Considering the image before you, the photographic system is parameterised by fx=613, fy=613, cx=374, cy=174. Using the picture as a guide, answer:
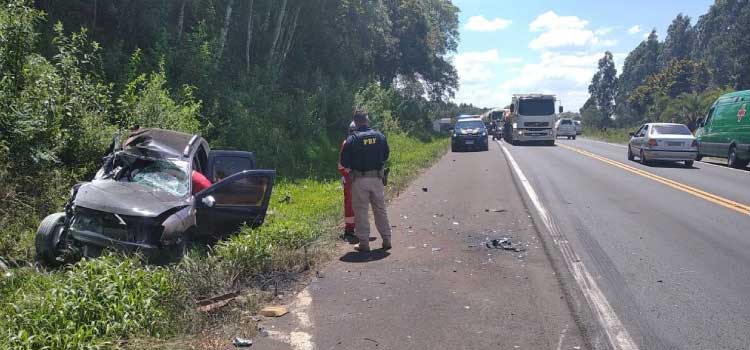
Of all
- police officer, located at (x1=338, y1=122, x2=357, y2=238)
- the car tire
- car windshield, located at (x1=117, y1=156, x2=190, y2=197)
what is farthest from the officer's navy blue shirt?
the car tire

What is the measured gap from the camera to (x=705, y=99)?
150 feet

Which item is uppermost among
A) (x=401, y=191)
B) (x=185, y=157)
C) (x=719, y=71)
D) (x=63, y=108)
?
(x=719, y=71)

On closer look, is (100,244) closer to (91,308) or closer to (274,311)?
(91,308)

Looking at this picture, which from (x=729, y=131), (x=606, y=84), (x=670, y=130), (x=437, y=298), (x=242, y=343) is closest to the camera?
(x=242, y=343)

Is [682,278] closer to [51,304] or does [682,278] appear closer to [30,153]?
[51,304]

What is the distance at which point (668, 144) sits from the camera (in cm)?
2150

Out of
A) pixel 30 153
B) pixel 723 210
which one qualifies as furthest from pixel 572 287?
pixel 30 153

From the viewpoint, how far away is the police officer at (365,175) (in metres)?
8.31

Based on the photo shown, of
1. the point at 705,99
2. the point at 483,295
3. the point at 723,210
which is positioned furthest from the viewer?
the point at 705,99

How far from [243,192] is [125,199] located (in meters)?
1.41

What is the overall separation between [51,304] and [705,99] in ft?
163

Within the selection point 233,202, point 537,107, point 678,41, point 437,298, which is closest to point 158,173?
point 233,202

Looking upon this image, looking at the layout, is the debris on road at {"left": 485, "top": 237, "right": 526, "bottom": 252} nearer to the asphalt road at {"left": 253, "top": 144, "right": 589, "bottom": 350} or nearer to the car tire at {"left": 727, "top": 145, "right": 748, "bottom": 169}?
the asphalt road at {"left": 253, "top": 144, "right": 589, "bottom": 350}

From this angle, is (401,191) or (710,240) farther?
(401,191)
